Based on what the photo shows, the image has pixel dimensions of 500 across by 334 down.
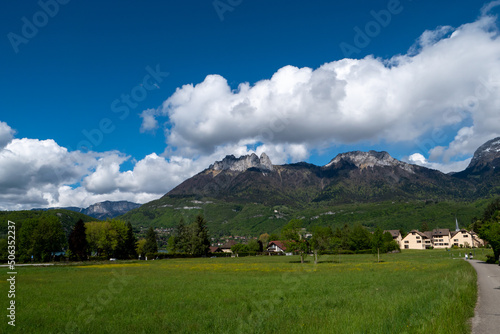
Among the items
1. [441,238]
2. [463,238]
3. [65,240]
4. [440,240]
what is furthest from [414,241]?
[65,240]

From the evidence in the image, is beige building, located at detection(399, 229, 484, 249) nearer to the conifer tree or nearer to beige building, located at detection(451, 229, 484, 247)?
beige building, located at detection(451, 229, 484, 247)

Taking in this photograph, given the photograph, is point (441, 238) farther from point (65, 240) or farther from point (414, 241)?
point (65, 240)

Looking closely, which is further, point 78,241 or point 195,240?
point 195,240

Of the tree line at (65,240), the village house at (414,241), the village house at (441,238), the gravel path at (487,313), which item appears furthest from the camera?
the village house at (441,238)

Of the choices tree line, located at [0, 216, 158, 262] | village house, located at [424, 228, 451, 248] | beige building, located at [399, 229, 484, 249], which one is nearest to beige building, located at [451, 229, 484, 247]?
beige building, located at [399, 229, 484, 249]

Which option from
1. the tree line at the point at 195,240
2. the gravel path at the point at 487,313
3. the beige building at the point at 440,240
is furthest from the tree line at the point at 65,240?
the beige building at the point at 440,240

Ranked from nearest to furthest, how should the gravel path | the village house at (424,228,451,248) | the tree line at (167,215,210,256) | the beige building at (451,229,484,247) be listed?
the gravel path, the tree line at (167,215,210,256), the beige building at (451,229,484,247), the village house at (424,228,451,248)

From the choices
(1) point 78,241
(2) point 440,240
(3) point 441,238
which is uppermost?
(1) point 78,241

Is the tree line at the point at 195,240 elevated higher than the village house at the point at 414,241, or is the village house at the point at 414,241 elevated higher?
the tree line at the point at 195,240

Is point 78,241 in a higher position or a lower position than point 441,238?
higher

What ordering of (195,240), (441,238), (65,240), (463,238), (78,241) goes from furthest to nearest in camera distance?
(441,238)
(463,238)
(195,240)
(65,240)
(78,241)

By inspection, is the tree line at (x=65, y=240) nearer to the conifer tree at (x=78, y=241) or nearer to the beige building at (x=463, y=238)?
the conifer tree at (x=78, y=241)

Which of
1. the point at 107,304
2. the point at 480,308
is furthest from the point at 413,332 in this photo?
the point at 107,304

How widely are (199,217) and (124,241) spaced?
27637 mm
